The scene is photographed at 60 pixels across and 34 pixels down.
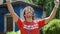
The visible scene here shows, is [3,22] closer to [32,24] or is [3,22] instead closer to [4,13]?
[4,13]

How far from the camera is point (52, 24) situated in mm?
12477

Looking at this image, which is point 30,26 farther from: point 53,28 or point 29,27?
point 53,28

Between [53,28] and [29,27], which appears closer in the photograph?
[29,27]

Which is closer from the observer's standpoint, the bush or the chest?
the chest

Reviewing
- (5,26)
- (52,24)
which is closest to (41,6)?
(5,26)

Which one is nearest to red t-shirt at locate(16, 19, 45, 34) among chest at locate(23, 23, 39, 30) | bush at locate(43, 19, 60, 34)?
chest at locate(23, 23, 39, 30)

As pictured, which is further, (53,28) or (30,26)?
(53,28)

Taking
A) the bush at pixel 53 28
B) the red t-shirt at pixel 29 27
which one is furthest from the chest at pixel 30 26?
the bush at pixel 53 28

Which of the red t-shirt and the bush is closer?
the red t-shirt

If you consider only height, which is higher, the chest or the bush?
the chest

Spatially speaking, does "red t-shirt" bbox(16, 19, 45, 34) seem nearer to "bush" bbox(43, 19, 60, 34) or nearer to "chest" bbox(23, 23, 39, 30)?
"chest" bbox(23, 23, 39, 30)

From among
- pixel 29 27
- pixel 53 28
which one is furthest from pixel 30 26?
pixel 53 28

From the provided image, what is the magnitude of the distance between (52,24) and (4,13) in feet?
36.6

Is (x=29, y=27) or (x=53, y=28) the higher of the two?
(x=29, y=27)
